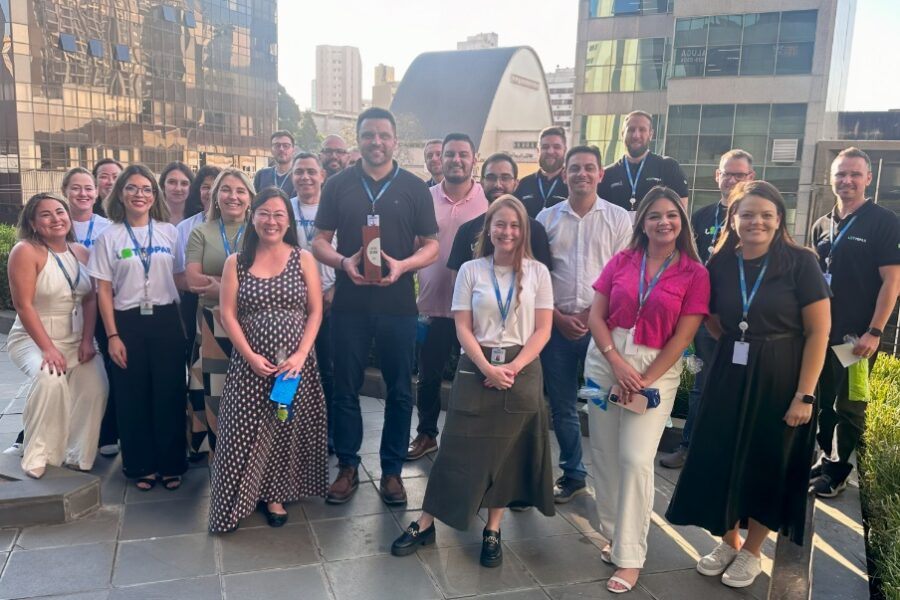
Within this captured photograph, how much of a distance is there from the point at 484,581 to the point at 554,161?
2976mm

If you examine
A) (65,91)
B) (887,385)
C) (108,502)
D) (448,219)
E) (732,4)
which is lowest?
(108,502)

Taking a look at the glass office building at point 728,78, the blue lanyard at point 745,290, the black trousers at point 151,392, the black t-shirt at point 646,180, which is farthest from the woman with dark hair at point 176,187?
the glass office building at point 728,78

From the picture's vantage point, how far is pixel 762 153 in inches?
1172

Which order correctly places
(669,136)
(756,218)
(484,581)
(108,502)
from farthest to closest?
(669,136) → (108,502) → (484,581) → (756,218)

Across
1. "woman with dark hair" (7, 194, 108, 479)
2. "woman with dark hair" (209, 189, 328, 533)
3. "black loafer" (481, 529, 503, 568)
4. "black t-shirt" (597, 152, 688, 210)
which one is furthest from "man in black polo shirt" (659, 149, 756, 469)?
"woman with dark hair" (7, 194, 108, 479)

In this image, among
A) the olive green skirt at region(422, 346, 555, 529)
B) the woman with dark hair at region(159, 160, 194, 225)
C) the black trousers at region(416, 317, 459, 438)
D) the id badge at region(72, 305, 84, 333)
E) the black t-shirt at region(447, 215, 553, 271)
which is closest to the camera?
the olive green skirt at region(422, 346, 555, 529)

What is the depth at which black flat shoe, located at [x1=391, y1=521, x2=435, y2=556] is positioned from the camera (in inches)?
140

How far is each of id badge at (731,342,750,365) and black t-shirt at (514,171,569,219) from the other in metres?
2.02

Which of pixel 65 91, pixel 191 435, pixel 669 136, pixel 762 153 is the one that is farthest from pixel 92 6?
pixel 191 435

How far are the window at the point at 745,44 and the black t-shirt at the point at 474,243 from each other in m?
29.6

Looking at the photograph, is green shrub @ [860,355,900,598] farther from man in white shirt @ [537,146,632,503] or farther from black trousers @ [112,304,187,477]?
black trousers @ [112,304,187,477]

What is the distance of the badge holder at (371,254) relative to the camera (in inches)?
154

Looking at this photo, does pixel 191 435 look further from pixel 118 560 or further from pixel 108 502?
pixel 118 560

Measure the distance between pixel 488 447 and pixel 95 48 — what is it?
4668 centimetres
